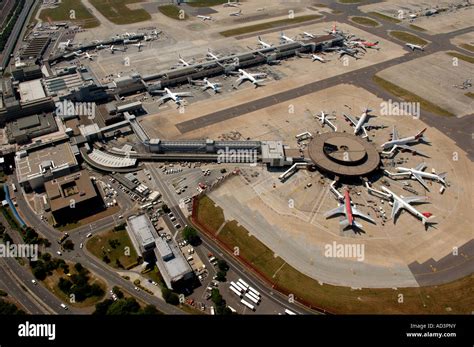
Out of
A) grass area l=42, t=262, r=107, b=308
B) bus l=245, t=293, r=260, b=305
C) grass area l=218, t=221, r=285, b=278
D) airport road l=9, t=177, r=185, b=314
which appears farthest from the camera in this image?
grass area l=218, t=221, r=285, b=278

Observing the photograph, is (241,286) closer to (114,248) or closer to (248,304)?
(248,304)

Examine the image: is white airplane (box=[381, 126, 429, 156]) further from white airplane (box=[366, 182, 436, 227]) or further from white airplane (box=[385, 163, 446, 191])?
white airplane (box=[366, 182, 436, 227])

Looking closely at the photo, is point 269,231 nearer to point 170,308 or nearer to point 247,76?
point 170,308

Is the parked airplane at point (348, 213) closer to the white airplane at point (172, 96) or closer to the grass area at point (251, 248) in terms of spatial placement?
the grass area at point (251, 248)

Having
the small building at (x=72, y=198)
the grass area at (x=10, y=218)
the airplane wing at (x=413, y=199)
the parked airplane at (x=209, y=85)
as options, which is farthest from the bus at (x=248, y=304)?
the parked airplane at (x=209, y=85)

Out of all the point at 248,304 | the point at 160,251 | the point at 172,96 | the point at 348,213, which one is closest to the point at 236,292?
the point at 248,304

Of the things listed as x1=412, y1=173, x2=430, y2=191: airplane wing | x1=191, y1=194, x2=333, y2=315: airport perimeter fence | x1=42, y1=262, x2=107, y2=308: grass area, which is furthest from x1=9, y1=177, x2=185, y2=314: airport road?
x1=412, y1=173, x2=430, y2=191: airplane wing
